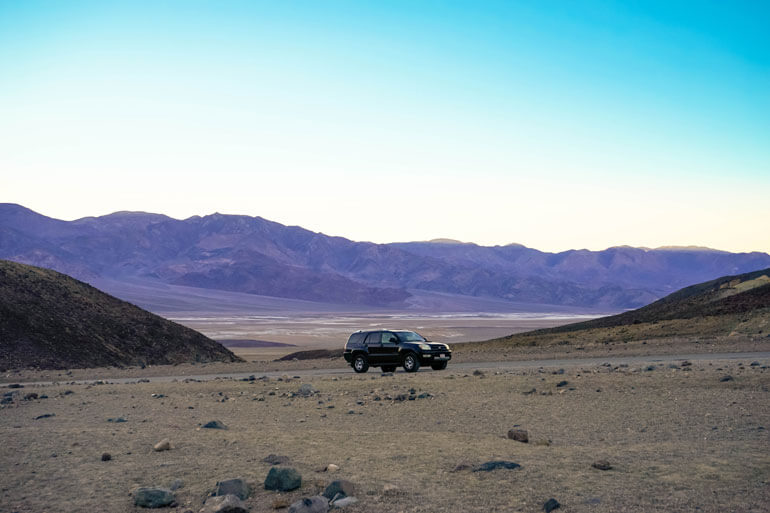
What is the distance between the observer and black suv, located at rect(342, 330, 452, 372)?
80.8 feet

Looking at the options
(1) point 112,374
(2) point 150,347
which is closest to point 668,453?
(1) point 112,374

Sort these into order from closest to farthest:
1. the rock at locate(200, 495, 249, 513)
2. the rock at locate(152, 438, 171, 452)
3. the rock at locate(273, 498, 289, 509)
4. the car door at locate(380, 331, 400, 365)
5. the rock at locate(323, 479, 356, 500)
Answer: the rock at locate(200, 495, 249, 513) → the rock at locate(273, 498, 289, 509) → the rock at locate(323, 479, 356, 500) → the rock at locate(152, 438, 171, 452) → the car door at locate(380, 331, 400, 365)

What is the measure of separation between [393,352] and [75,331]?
80.7 feet

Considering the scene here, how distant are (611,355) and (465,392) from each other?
44.9 feet

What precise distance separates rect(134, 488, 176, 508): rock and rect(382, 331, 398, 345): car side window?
1758 cm

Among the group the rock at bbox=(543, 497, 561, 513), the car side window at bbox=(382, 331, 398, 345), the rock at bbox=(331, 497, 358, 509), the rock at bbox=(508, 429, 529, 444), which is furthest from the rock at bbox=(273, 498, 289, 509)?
the car side window at bbox=(382, 331, 398, 345)

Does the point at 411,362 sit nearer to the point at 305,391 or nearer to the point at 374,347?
the point at 374,347

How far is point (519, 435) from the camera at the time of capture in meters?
10.6

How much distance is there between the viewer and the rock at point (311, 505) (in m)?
7.33

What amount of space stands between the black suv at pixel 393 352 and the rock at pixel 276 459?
15.2 meters

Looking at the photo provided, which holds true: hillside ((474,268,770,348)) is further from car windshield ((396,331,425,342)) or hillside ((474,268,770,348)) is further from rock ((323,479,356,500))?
rock ((323,479,356,500))

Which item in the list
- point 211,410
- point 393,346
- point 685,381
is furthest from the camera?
point 393,346

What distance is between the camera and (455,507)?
7355mm

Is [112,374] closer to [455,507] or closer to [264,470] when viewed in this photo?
[264,470]
